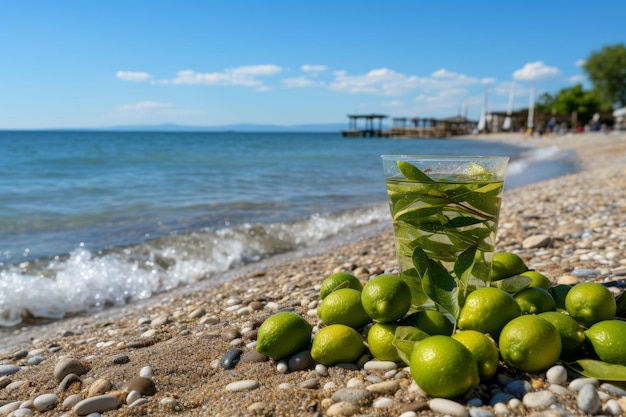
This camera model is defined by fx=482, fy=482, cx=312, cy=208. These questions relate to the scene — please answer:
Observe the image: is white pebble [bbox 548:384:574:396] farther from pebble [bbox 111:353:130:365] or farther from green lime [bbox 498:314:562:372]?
pebble [bbox 111:353:130:365]

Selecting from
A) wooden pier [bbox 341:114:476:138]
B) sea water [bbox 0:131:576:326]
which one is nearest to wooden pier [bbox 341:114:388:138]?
wooden pier [bbox 341:114:476:138]

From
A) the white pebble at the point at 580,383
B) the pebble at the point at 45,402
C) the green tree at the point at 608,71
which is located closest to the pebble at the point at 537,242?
the white pebble at the point at 580,383

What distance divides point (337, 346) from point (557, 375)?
35.1 inches

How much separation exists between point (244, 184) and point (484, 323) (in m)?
14.1

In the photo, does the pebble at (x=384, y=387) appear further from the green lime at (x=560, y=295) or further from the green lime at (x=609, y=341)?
the green lime at (x=560, y=295)

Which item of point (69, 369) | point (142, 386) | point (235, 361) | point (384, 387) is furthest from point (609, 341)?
point (69, 369)

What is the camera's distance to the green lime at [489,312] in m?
2.01

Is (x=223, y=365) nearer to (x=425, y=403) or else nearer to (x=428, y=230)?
(x=425, y=403)

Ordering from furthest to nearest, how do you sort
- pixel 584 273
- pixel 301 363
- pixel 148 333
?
pixel 584 273 < pixel 148 333 < pixel 301 363

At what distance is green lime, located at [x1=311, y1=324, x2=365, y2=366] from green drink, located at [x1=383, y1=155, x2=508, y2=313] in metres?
0.36

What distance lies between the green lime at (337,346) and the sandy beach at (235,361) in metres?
0.05

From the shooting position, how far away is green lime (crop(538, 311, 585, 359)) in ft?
6.45

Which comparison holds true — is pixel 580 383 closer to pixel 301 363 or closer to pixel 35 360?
pixel 301 363

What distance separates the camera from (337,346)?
2.16 meters
